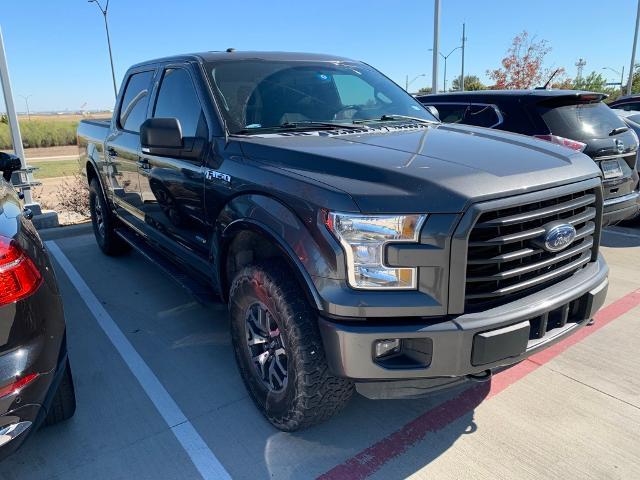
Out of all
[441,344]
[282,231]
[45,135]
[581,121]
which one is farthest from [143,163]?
[45,135]

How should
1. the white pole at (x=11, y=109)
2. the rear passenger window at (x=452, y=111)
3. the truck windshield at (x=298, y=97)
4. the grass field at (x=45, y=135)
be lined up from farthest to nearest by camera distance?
1. the grass field at (x=45, y=135)
2. the white pole at (x=11, y=109)
3. the rear passenger window at (x=452, y=111)
4. the truck windshield at (x=298, y=97)

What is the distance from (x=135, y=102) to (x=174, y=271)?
1.70 meters

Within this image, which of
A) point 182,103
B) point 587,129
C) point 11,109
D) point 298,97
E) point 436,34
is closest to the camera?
point 298,97

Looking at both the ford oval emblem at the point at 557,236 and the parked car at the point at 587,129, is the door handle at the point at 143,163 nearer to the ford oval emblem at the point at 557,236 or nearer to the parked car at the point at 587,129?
the ford oval emblem at the point at 557,236

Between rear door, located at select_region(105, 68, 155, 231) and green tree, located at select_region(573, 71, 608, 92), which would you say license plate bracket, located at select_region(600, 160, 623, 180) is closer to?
rear door, located at select_region(105, 68, 155, 231)

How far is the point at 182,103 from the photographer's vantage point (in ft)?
11.7

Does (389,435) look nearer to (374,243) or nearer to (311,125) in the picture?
(374,243)

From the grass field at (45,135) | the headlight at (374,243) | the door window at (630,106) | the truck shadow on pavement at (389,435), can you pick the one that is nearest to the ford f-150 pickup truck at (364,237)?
the headlight at (374,243)

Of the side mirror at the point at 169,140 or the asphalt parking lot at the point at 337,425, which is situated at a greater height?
the side mirror at the point at 169,140

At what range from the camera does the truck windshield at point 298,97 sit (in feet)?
10.6

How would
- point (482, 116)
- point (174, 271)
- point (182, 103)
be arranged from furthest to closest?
1. point (482, 116)
2. point (174, 271)
3. point (182, 103)

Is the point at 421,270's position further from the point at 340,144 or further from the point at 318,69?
the point at 318,69

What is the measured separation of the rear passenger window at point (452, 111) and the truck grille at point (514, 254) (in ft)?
12.4

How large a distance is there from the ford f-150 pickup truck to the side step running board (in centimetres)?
10
